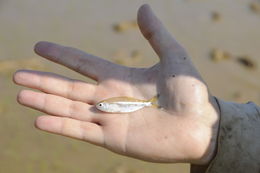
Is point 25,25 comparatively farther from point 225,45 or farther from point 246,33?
point 246,33

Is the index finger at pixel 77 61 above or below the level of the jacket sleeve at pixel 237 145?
above

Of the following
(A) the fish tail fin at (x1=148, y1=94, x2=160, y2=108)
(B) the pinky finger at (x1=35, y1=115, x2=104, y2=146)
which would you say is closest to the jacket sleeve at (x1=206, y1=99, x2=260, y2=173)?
(A) the fish tail fin at (x1=148, y1=94, x2=160, y2=108)

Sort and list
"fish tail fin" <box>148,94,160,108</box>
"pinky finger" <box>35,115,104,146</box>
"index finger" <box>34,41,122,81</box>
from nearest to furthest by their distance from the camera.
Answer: "pinky finger" <box>35,115,104,146</box> → "fish tail fin" <box>148,94,160,108</box> → "index finger" <box>34,41,122,81</box>

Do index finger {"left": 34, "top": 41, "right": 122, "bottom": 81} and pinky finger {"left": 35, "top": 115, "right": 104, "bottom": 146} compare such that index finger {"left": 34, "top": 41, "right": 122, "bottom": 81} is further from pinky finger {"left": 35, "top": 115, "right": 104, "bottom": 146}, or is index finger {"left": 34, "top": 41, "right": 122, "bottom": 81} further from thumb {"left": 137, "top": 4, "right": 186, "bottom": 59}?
pinky finger {"left": 35, "top": 115, "right": 104, "bottom": 146}

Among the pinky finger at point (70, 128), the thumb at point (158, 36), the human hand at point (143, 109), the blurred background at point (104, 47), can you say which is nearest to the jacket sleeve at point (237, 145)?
the human hand at point (143, 109)

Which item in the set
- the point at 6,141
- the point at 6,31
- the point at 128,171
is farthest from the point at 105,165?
the point at 6,31

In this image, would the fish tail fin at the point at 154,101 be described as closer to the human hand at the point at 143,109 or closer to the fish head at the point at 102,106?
the human hand at the point at 143,109
